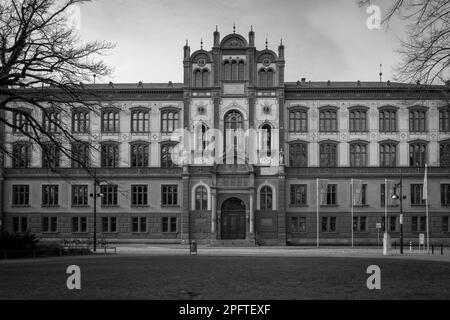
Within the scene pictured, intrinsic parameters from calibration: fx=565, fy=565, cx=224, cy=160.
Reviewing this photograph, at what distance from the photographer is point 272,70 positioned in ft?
190

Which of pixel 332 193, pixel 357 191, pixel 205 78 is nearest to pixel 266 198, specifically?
pixel 332 193

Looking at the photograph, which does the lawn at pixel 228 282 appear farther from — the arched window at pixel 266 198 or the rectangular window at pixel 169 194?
the rectangular window at pixel 169 194

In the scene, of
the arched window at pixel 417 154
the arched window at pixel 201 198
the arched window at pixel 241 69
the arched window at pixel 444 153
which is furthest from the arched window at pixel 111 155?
the arched window at pixel 444 153

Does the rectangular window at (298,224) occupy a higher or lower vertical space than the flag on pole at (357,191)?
lower

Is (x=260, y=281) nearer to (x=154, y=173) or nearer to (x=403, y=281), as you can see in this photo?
(x=403, y=281)

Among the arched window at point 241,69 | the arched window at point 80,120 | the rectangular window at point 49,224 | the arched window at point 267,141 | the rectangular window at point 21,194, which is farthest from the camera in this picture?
the rectangular window at point 21,194

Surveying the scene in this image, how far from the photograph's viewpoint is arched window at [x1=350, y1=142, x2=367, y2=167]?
58500 millimetres

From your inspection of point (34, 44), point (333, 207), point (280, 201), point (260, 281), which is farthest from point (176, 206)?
point (260, 281)

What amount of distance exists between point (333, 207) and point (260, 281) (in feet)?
135

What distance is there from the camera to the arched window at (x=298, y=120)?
58625 millimetres

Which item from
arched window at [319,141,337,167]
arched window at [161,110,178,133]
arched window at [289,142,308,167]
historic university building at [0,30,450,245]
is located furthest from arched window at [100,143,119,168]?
arched window at [319,141,337,167]

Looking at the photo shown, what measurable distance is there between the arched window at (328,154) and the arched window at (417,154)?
782 centimetres

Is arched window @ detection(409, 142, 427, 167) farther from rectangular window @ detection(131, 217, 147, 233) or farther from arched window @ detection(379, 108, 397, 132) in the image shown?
rectangular window @ detection(131, 217, 147, 233)

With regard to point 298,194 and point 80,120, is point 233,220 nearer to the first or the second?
point 298,194
